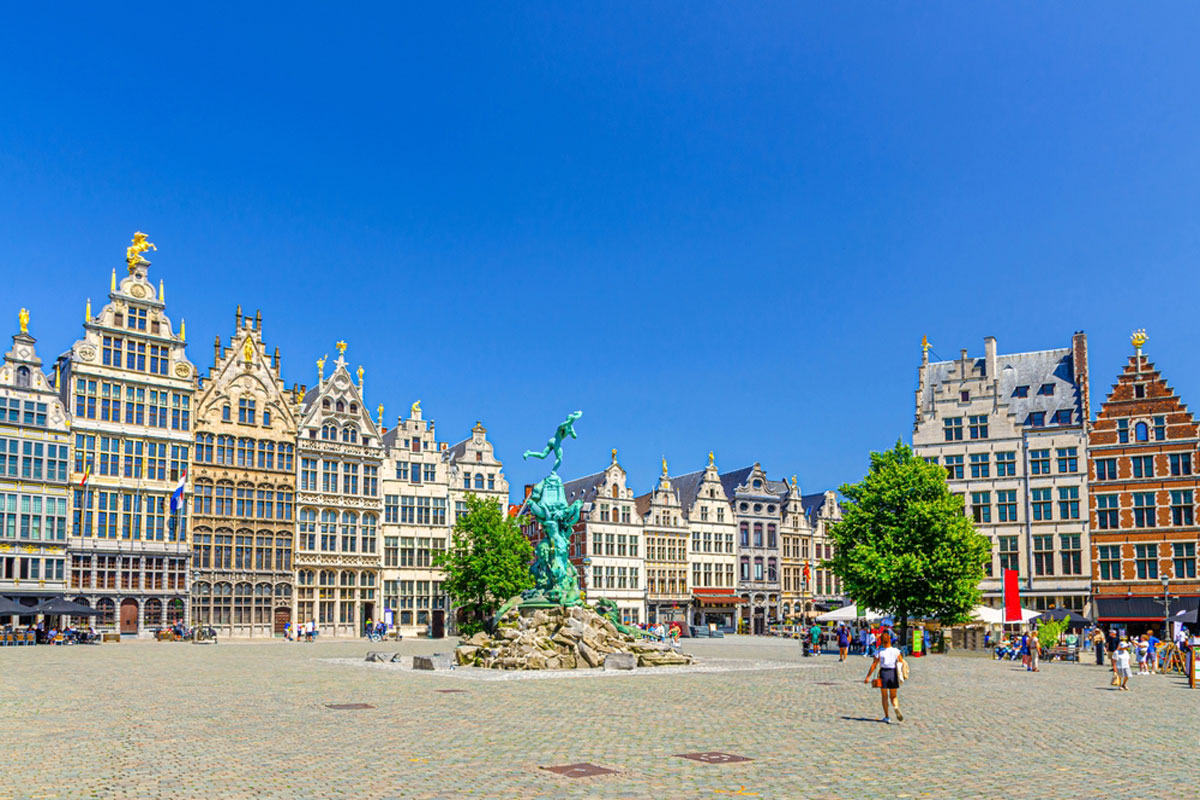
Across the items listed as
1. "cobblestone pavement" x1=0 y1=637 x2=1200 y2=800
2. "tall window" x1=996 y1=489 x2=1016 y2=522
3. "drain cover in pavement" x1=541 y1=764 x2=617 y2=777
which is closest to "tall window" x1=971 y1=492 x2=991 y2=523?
"tall window" x1=996 y1=489 x2=1016 y2=522

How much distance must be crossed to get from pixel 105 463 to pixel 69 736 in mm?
51673

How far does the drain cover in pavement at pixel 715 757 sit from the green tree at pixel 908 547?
112ft

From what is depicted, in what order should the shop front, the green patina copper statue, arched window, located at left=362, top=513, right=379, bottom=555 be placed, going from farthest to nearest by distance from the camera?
1. the shop front
2. arched window, located at left=362, top=513, right=379, bottom=555
3. the green patina copper statue

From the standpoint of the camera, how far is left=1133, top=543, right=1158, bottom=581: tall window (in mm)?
65188

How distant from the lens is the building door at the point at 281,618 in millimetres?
70812

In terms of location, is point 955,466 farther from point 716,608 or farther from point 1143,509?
point 716,608

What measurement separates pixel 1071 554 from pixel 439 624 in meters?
41.1

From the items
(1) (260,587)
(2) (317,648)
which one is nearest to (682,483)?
(1) (260,587)

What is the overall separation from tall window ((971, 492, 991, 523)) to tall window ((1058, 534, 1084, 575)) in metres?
4.60

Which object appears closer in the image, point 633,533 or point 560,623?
point 560,623

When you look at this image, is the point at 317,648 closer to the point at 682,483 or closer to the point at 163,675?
Answer: the point at 163,675

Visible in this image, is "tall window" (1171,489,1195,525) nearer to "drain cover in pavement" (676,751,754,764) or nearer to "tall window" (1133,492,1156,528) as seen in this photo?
"tall window" (1133,492,1156,528)

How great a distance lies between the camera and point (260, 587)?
70125 mm

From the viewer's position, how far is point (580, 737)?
59.0 feet
